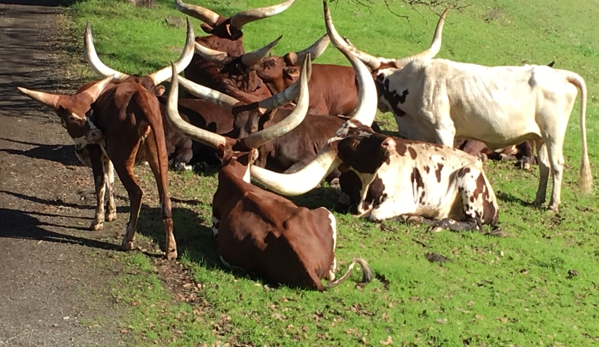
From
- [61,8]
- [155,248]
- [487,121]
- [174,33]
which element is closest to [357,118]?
[487,121]

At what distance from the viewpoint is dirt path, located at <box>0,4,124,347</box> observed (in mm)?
7211

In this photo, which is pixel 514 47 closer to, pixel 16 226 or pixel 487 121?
pixel 487 121

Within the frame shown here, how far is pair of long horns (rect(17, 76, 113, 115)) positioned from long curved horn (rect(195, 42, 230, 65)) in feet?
16.6

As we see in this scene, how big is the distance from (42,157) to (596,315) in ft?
23.1

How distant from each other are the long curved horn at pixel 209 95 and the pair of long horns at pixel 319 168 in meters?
1.56

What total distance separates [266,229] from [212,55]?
6853mm

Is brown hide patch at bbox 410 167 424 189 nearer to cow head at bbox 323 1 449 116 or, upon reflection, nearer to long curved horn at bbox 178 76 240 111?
Result: cow head at bbox 323 1 449 116

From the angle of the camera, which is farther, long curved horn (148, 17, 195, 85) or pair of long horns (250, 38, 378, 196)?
long curved horn (148, 17, 195, 85)

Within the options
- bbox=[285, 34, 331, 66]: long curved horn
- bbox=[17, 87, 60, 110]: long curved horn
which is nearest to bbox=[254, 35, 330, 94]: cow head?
bbox=[285, 34, 331, 66]: long curved horn

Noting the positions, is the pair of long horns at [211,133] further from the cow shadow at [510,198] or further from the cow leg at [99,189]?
the cow shadow at [510,198]

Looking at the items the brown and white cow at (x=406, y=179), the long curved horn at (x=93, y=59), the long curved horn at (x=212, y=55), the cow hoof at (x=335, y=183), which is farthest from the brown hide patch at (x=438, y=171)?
the long curved horn at (x=212, y=55)

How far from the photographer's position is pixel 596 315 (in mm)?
9156

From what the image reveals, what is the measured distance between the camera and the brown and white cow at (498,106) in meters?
12.4

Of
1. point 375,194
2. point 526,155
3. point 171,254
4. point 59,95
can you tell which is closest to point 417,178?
point 375,194
